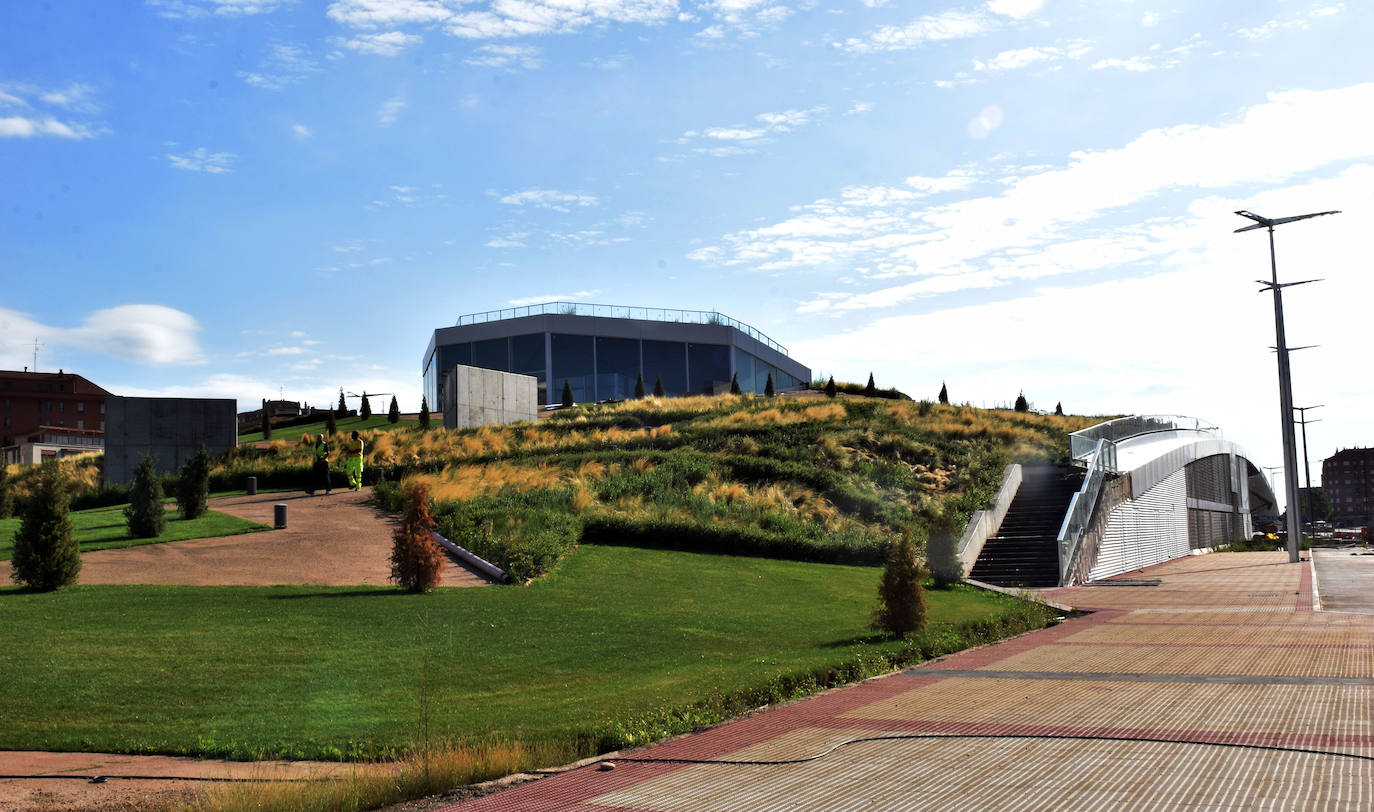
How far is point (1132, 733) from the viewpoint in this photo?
7.32 meters

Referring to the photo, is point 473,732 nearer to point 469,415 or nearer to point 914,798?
point 914,798

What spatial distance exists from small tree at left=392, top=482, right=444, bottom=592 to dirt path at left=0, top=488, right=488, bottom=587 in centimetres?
108

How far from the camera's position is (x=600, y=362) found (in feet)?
221

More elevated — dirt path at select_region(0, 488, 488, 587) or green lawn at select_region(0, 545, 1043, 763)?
dirt path at select_region(0, 488, 488, 587)

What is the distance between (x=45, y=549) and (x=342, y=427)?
137 feet

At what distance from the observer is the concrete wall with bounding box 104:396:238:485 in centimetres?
3275

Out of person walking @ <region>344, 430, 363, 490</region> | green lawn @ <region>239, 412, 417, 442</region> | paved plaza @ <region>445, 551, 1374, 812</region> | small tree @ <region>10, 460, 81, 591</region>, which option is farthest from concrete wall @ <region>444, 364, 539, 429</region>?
paved plaza @ <region>445, 551, 1374, 812</region>

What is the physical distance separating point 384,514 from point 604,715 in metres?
15.7

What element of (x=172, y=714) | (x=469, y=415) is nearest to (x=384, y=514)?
(x=172, y=714)

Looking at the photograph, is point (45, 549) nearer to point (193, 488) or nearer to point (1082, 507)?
point (193, 488)

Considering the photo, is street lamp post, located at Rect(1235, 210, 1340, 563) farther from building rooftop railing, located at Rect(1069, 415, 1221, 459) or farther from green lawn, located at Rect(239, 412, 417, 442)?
green lawn, located at Rect(239, 412, 417, 442)

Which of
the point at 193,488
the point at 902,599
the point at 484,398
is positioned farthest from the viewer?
the point at 484,398

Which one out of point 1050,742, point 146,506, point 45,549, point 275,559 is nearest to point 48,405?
point 146,506

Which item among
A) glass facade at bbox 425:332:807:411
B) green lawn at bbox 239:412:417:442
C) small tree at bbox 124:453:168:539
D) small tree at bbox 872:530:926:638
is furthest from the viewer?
glass facade at bbox 425:332:807:411
